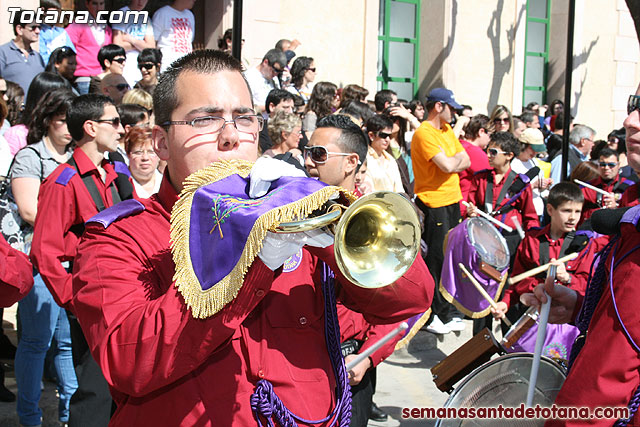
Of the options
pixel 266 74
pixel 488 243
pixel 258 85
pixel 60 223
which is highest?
pixel 266 74

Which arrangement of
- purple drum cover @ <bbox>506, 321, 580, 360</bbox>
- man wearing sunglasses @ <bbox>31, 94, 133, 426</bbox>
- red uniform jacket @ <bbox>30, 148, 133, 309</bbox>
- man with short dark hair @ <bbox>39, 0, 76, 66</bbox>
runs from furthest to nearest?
man with short dark hair @ <bbox>39, 0, 76, 66</bbox>
purple drum cover @ <bbox>506, 321, 580, 360</bbox>
red uniform jacket @ <bbox>30, 148, 133, 309</bbox>
man wearing sunglasses @ <bbox>31, 94, 133, 426</bbox>

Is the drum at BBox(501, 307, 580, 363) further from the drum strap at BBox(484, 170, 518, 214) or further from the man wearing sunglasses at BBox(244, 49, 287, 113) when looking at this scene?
the man wearing sunglasses at BBox(244, 49, 287, 113)

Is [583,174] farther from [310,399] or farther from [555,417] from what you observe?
[310,399]

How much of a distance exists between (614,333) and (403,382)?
4.03m

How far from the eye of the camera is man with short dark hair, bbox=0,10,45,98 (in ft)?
24.2

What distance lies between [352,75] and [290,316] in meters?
11.4

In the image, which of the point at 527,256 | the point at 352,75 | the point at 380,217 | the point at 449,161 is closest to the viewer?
the point at 380,217

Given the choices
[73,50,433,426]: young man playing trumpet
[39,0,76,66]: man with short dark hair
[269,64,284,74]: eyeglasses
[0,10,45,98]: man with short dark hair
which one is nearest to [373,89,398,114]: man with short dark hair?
[269,64,284,74]: eyeglasses

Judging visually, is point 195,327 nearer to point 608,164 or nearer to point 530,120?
point 608,164

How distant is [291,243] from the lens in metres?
1.58

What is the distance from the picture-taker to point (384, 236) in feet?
5.57

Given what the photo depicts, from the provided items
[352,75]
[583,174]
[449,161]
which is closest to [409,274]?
[449,161]

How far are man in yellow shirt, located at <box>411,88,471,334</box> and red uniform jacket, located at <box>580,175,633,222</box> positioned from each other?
1.28 m

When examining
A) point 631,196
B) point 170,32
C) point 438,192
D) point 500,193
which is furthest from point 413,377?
point 170,32
